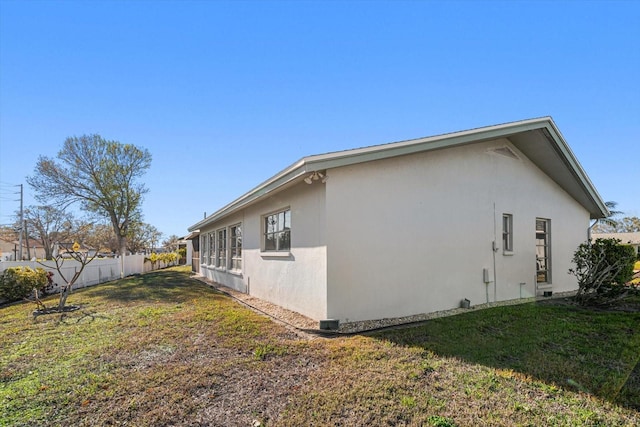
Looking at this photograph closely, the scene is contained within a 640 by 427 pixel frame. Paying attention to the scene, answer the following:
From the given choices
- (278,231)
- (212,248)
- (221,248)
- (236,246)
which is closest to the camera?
(278,231)

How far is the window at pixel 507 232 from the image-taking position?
952 cm

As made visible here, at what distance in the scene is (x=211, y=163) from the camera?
18016 mm

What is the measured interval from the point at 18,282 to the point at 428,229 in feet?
43.6

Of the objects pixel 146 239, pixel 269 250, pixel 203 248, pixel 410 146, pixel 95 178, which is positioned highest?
pixel 95 178

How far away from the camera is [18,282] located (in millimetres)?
11578

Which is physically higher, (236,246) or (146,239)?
(236,246)

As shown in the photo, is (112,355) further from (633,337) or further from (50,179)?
(50,179)

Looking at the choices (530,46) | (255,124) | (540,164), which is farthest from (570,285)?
(255,124)

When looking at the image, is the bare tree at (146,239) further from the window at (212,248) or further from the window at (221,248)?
the window at (221,248)

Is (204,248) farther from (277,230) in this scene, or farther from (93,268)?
(277,230)

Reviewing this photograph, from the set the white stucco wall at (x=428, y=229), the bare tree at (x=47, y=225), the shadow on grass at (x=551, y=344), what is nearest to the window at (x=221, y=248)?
the white stucco wall at (x=428, y=229)

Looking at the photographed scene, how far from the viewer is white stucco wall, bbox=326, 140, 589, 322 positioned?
6578 mm

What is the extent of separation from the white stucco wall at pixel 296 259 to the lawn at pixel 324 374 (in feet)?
3.35

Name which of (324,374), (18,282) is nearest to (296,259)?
(324,374)
